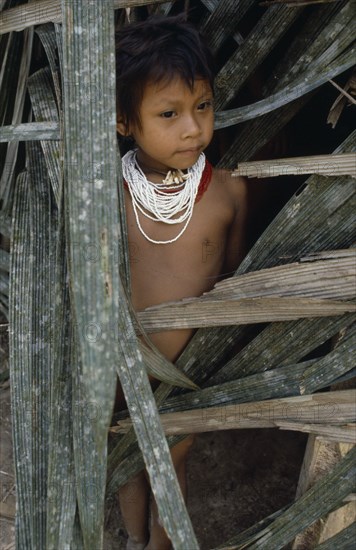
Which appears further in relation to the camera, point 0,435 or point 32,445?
point 0,435

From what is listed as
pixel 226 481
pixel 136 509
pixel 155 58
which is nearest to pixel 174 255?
pixel 155 58

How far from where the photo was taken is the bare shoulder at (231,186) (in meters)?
1.51

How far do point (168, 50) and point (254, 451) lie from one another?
3.71 feet

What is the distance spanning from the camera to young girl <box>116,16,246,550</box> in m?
1.32

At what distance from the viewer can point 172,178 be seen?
1459 millimetres

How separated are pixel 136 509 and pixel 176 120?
0.90 metres

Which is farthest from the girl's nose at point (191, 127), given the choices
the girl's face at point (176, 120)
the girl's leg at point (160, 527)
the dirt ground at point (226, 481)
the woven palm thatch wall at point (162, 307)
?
the dirt ground at point (226, 481)

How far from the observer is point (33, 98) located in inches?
61.0

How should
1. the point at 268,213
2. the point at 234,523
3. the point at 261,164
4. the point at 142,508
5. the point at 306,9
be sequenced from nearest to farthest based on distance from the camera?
the point at 261,164 → the point at 306,9 → the point at 268,213 → the point at 142,508 → the point at 234,523

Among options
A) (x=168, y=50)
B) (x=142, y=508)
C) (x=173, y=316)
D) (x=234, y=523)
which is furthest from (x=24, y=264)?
(x=234, y=523)

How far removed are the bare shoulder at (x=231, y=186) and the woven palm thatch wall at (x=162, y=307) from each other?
43 millimetres

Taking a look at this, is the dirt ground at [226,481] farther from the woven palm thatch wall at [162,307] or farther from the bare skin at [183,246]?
the bare skin at [183,246]

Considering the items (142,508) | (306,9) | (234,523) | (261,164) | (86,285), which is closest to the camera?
(86,285)

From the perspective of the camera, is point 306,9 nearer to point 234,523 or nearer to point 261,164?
point 261,164
